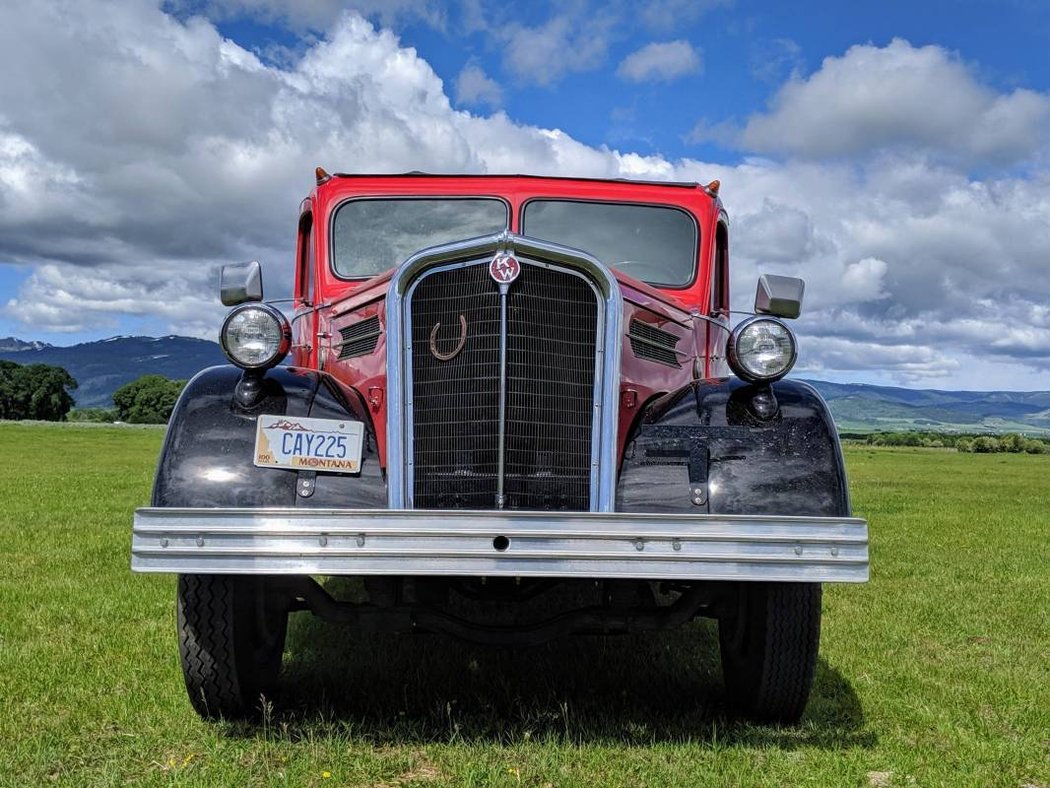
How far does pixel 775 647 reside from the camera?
3.73 metres

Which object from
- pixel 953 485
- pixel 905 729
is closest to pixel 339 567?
→ pixel 905 729

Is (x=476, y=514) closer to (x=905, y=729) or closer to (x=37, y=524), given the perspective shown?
(x=905, y=729)

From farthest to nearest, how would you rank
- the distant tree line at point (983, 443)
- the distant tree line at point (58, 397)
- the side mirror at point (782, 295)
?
1. the distant tree line at point (58, 397)
2. the distant tree line at point (983, 443)
3. the side mirror at point (782, 295)

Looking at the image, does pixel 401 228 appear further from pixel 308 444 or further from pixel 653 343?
pixel 308 444

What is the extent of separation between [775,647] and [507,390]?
1435mm

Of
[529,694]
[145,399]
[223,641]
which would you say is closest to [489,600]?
[529,694]

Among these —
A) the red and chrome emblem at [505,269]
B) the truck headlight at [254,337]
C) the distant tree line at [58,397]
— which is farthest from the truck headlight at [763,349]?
the distant tree line at [58,397]

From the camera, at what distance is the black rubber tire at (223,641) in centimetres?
359

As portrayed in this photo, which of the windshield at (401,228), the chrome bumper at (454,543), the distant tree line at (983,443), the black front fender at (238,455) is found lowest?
the distant tree line at (983,443)

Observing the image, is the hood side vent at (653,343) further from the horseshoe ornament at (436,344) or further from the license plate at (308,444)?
the license plate at (308,444)

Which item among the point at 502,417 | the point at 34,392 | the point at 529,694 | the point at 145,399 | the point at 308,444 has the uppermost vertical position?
the point at 34,392

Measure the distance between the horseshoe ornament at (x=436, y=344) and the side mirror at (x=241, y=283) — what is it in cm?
130

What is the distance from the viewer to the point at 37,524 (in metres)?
10.4

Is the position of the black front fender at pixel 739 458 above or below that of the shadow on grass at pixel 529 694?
above
